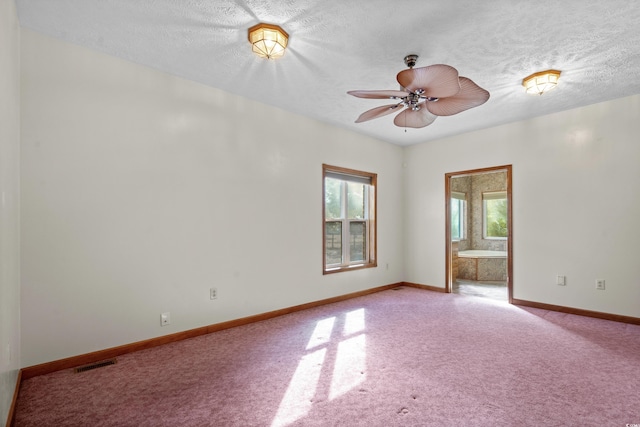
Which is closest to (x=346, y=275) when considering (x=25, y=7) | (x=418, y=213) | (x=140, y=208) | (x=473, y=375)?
(x=418, y=213)

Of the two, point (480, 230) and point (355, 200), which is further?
point (480, 230)

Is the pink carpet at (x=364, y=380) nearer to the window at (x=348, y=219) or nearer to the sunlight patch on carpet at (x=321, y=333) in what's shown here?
the sunlight patch on carpet at (x=321, y=333)

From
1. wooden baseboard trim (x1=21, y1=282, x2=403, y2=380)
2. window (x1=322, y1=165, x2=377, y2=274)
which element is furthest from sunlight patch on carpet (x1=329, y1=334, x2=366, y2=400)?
window (x1=322, y1=165, x2=377, y2=274)

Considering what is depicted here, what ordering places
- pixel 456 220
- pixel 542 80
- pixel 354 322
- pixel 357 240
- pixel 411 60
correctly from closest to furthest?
pixel 411 60 → pixel 542 80 → pixel 354 322 → pixel 357 240 → pixel 456 220

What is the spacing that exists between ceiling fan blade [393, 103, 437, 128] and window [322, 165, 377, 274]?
1.65 m

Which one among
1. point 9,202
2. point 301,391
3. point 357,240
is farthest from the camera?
point 357,240

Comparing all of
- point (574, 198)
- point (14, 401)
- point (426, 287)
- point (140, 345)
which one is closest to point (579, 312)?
point (574, 198)

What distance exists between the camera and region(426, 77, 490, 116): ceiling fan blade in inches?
90.5

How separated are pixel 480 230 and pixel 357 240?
434 centimetres

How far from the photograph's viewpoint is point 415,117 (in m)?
3.03

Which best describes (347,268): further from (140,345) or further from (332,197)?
(140,345)

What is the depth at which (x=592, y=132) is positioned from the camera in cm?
401

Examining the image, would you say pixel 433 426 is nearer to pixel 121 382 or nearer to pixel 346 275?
pixel 121 382

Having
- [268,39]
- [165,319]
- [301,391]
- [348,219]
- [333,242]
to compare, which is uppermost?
[268,39]
